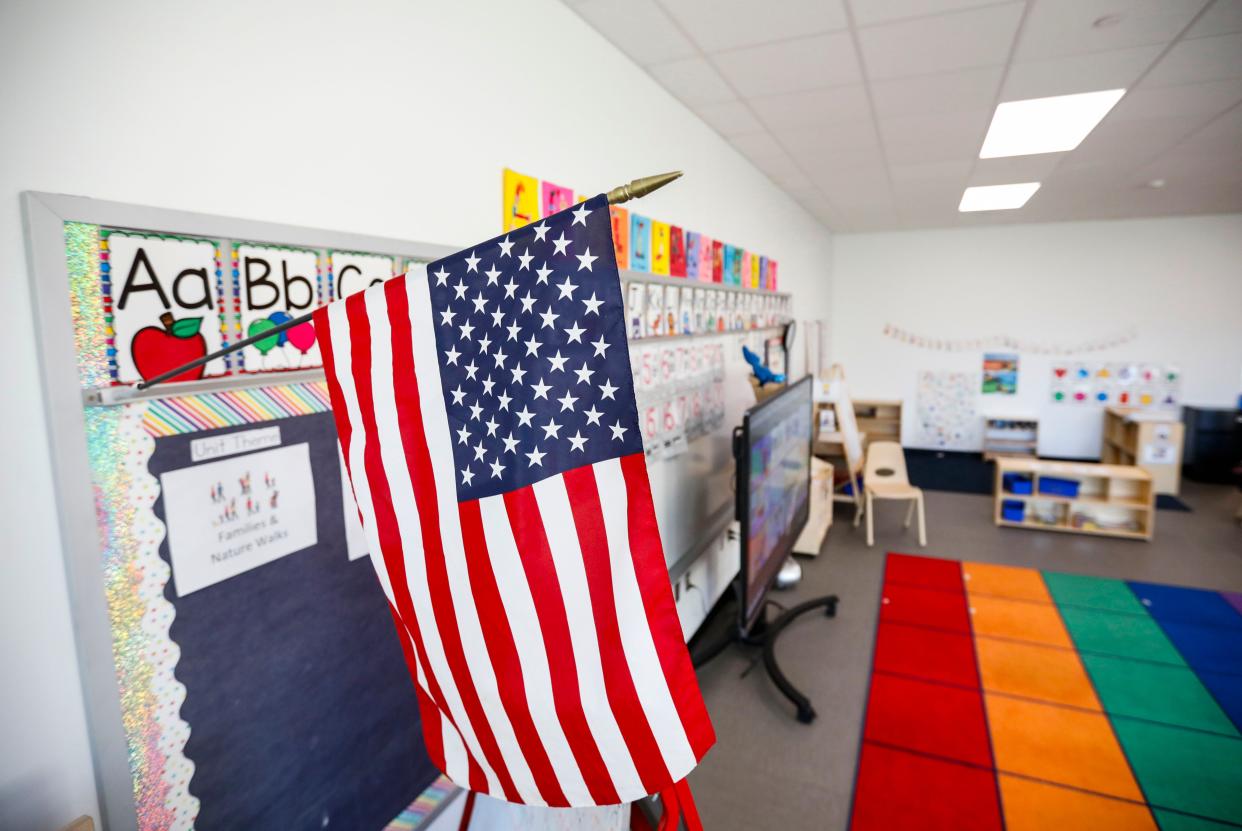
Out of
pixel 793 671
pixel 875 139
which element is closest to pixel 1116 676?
pixel 793 671

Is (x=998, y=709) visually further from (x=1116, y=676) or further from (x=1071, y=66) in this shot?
(x=1071, y=66)

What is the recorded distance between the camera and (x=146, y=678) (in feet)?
3.26

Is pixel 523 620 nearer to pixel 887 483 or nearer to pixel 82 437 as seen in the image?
pixel 82 437

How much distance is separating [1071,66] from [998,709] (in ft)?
8.62

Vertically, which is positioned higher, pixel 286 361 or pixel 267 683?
pixel 286 361

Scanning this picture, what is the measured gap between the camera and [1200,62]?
248cm

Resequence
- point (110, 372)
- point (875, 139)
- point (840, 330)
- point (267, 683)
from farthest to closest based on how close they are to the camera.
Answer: point (840, 330) → point (875, 139) → point (267, 683) → point (110, 372)

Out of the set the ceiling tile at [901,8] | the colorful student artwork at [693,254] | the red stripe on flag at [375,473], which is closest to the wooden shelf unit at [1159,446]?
the colorful student artwork at [693,254]

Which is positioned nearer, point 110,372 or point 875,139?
point 110,372

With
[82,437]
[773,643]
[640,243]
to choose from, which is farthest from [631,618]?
[773,643]

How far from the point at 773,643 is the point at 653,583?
8.29ft

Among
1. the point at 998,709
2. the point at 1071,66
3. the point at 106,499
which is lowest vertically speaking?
the point at 998,709

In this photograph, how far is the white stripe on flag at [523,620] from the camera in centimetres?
93

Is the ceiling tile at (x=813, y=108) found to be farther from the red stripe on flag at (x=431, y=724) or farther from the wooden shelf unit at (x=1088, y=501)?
the wooden shelf unit at (x=1088, y=501)
